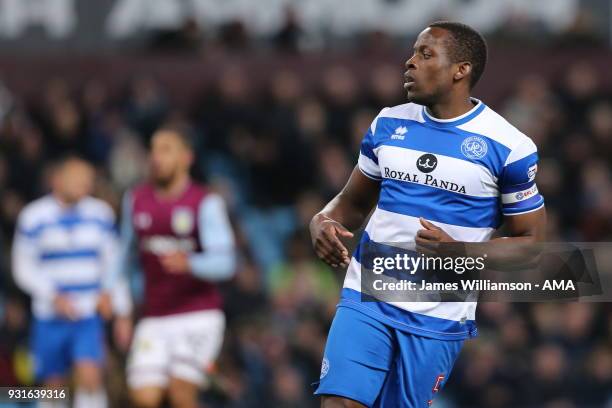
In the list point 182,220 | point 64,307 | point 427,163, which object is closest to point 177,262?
point 182,220

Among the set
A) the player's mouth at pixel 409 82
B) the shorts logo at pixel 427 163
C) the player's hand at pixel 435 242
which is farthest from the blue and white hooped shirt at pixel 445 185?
the player's mouth at pixel 409 82

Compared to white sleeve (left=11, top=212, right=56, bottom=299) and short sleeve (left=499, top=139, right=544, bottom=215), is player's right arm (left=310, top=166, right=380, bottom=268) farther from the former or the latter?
white sleeve (left=11, top=212, right=56, bottom=299)

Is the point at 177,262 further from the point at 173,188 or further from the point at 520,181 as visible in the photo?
the point at 520,181

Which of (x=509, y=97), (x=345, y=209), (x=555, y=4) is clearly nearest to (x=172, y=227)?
(x=345, y=209)

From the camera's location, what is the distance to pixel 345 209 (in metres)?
6.38

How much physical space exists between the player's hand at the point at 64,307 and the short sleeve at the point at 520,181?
5564 mm

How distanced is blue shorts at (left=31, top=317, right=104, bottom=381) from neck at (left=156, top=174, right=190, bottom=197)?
2038 mm

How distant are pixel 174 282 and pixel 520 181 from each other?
12.6 feet

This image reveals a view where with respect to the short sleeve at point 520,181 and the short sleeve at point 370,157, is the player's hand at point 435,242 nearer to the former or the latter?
the short sleeve at point 520,181

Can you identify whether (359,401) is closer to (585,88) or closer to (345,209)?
(345,209)

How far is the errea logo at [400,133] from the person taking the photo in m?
6.11

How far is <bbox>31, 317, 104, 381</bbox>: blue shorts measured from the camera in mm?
10945

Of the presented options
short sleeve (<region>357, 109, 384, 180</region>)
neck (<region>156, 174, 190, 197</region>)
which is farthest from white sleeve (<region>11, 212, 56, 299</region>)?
short sleeve (<region>357, 109, 384, 180</region>)

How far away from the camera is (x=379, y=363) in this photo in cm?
602
